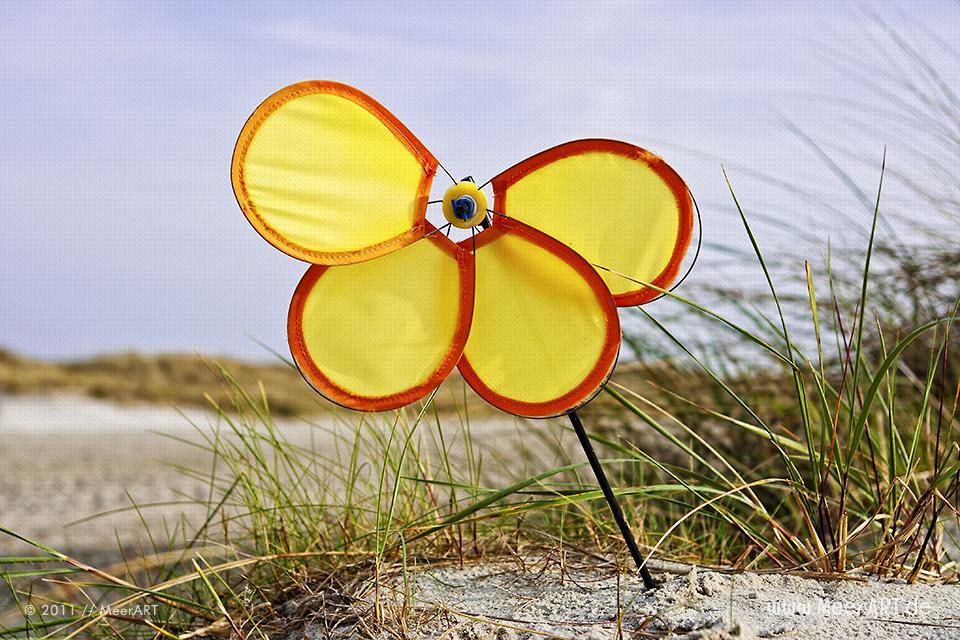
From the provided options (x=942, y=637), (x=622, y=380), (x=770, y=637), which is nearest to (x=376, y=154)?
(x=770, y=637)

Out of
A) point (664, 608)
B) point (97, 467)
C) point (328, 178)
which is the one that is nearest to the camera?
point (664, 608)

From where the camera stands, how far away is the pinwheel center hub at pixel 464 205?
1.14 metres

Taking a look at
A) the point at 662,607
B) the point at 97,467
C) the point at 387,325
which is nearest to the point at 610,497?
the point at 662,607

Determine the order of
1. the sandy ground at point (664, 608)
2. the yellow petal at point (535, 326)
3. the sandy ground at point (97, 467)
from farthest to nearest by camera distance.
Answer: the sandy ground at point (97, 467) < the yellow petal at point (535, 326) < the sandy ground at point (664, 608)

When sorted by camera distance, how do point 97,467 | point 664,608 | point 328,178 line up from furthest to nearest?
point 97,467 < point 328,178 < point 664,608

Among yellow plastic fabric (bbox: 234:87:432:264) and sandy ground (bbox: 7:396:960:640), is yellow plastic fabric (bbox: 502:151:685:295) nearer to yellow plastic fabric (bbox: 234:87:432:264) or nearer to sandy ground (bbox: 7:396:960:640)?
yellow plastic fabric (bbox: 234:87:432:264)

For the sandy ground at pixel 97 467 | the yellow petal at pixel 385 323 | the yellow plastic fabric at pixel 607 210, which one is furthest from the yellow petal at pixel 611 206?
the sandy ground at pixel 97 467

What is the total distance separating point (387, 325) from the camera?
1152 mm

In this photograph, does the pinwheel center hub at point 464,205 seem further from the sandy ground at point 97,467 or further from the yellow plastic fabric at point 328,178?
the sandy ground at point 97,467

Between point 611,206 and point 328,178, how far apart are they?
381mm

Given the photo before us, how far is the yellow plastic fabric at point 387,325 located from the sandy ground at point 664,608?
269mm

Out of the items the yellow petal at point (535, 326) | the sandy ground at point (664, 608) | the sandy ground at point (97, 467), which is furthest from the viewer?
the sandy ground at point (97, 467)

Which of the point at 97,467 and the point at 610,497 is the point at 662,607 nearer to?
the point at 610,497

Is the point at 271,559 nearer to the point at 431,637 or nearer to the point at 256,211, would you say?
the point at 431,637
